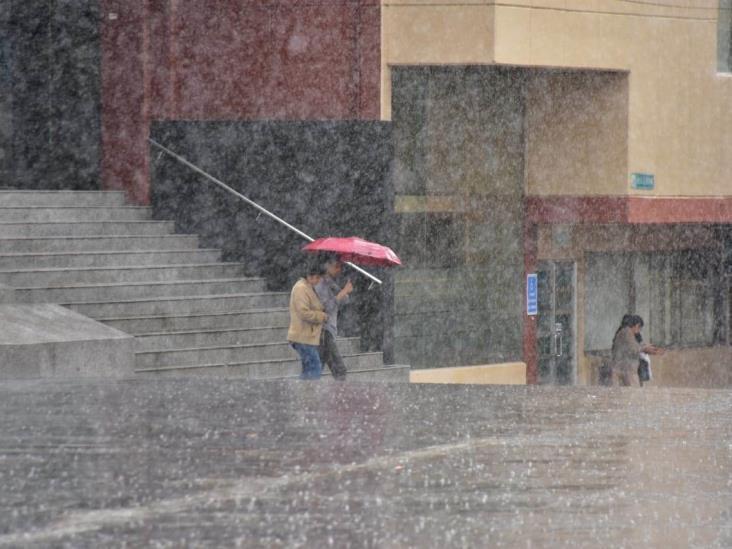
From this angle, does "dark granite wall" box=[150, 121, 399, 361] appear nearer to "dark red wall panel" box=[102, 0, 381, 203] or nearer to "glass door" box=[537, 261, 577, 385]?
"dark red wall panel" box=[102, 0, 381, 203]

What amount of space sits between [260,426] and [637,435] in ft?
7.62

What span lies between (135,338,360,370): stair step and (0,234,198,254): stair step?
2.11m

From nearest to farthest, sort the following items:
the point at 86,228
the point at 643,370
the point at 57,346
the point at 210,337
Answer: the point at 57,346 → the point at 210,337 → the point at 86,228 → the point at 643,370

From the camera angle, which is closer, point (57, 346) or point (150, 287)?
point (57, 346)

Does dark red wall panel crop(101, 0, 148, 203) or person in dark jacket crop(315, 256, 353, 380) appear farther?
dark red wall panel crop(101, 0, 148, 203)

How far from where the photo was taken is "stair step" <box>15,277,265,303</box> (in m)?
17.3

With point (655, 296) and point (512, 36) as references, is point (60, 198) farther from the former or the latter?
point (655, 296)

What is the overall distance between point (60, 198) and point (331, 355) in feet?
17.7

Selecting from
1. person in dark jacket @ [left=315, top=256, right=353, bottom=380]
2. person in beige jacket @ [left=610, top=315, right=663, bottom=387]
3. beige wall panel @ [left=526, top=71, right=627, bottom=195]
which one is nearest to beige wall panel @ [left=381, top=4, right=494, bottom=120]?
beige wall panel @ [left=526, top=71, right=627, bottom=195]

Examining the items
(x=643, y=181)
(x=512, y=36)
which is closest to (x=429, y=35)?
(x=512, y=36)

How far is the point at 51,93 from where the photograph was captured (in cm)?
2220

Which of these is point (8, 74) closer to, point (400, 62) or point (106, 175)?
point (106, 175)

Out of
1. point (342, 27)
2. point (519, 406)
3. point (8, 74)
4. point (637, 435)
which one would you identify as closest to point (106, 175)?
point (8, 74)

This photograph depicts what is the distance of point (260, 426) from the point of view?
34.6 feet
